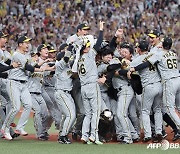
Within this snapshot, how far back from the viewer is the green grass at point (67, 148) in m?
10.6

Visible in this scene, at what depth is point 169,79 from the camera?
11.7 meters

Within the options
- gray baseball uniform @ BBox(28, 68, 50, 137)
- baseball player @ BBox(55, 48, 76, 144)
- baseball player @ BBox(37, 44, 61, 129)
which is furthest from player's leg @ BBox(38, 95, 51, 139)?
baseball player @ BBox(55, 48, 76, 144)

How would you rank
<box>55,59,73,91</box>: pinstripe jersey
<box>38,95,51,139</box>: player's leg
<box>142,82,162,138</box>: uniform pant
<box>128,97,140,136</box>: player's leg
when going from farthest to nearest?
<box>38,95,51,139</box>: player's leg
<box>128,97,140,136</box>: player's leg
<box>55,59,73,91</box>: pinstripe jersey
<box>142,82,162,138</box>: uniform pant

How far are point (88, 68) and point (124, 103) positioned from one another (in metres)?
1.01

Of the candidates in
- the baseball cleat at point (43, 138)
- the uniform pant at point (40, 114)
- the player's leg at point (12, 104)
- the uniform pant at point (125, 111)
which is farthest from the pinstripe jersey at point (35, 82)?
the uniform pant at point (125, 111)

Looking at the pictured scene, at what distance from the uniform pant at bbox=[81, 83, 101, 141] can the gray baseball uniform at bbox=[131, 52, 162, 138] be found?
2.88 feet

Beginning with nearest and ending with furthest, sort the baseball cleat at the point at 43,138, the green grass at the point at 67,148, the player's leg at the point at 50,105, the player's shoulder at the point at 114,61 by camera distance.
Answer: the green grass at the point at 67,148 → the player's shoulder at the point at 114,61 → the baseball cleat at the point at 43,138 → the player's leg at the point at 50,105

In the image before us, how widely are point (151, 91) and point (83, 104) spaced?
4.52ft

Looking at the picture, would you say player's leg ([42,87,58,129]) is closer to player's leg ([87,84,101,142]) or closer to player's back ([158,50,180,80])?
player's leg ([87,84,101,142])

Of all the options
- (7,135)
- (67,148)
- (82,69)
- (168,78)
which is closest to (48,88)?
(7,135)

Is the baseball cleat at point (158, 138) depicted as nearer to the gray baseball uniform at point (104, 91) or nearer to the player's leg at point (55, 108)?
the gray baseball uniform at point (104, 91)

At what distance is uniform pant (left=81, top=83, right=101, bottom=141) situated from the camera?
11688 millimetres

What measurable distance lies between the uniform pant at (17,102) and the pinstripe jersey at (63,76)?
0.67m

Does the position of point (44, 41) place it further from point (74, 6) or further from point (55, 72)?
point (55, 72)
